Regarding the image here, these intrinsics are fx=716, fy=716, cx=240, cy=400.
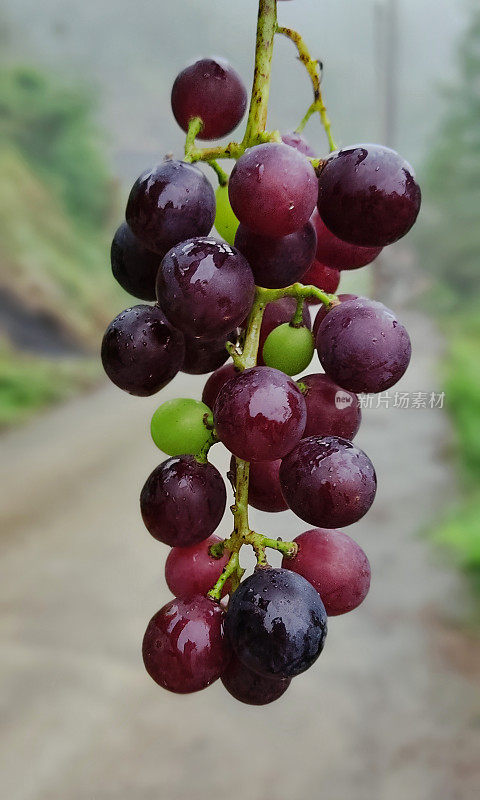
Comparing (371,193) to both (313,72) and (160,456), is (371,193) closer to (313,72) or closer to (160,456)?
(313,72)

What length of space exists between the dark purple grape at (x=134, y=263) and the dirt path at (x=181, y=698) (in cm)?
247

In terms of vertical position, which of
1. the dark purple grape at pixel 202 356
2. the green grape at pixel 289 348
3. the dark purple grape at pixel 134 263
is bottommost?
the dark purple grape at pixel 202 356

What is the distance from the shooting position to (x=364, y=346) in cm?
45

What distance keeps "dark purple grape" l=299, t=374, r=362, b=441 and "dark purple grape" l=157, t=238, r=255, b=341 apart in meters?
0.10

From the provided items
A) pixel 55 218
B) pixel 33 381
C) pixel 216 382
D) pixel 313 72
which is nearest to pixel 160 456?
pixel 33 381

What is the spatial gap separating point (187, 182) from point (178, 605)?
10.7 inches

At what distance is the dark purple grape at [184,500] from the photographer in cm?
47

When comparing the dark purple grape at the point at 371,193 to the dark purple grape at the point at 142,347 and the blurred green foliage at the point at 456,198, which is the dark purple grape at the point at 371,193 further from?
the blurred green foliage at the point at 456,198

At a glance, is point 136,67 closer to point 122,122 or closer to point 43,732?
point 122,122

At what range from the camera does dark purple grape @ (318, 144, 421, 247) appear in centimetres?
42

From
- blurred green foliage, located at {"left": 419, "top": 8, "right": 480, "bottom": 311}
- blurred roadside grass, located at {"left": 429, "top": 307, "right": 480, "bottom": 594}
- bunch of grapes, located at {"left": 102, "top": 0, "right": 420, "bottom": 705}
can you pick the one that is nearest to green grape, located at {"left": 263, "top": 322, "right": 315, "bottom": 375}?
bunch of grapes, located at {"left": 102, "top": 0, "right": 420, "bottom": 705}

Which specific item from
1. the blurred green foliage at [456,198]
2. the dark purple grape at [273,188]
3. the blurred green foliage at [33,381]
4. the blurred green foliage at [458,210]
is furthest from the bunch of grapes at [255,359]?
the blurred green foliage at [456,198]

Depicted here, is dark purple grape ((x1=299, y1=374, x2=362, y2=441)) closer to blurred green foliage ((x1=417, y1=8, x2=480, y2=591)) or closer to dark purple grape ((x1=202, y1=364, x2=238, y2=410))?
dark purple grape ((x1=202, y1=364, x2=238, y2=410))

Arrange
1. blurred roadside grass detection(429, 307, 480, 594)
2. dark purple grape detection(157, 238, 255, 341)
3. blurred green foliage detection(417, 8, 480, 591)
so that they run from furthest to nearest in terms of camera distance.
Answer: blurred green foliage detection(417, 8, 480, 591) → blurred roadside grass detection(429, 307, 480, 594) → dark purple grape detection(157, 238, 255, 341)
